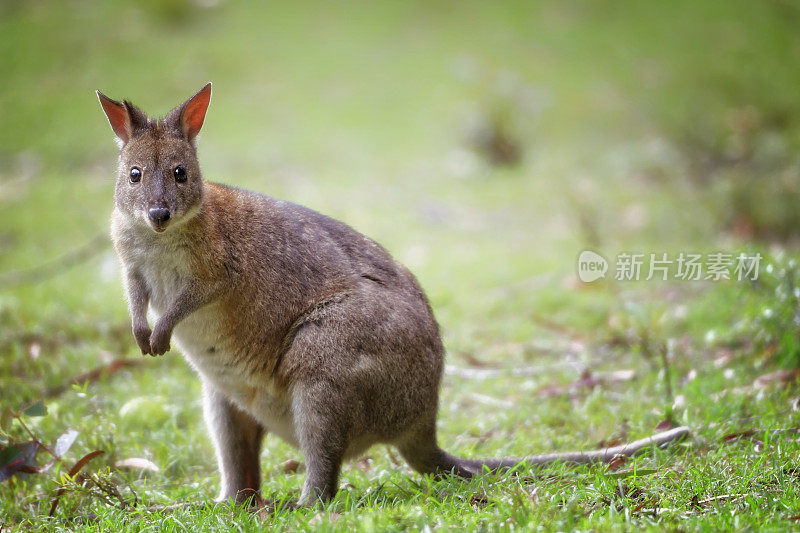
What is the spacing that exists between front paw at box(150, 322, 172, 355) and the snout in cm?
47

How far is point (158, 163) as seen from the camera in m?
3.70

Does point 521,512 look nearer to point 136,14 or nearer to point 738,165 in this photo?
point 738,165

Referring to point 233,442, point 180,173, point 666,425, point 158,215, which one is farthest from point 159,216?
point 666,425

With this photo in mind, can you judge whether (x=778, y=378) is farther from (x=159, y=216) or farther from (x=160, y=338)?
(x=159, y=216)

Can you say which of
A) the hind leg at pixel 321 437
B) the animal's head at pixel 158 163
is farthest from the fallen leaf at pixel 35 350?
the hind leg at pixel 321 437

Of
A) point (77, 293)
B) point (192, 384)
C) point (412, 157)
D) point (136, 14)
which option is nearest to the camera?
point (192, 384)

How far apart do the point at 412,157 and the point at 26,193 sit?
18.3 ft

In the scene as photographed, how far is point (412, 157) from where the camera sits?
12461 millimetres

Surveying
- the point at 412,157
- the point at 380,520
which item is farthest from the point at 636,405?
the point at 412,157

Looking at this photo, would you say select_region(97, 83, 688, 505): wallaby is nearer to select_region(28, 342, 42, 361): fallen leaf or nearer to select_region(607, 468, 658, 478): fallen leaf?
select_region(607, 468, 658, 478): fallen leaf

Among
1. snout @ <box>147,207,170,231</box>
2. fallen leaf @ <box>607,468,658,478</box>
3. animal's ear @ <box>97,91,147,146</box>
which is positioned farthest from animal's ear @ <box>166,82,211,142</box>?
fallen leaf @ <box>607,468,658,478</box>

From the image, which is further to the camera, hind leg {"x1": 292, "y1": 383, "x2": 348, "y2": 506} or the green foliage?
the green foliage

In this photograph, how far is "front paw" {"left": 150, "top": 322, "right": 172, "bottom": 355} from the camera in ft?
12.0

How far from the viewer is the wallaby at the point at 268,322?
3629 millimetres
